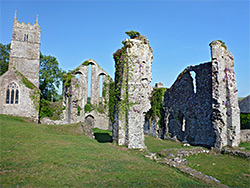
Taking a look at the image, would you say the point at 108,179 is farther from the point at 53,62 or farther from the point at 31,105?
the point at 53,62

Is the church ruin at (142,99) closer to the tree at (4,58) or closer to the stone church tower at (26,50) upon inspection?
the stone church tower at (26,50)

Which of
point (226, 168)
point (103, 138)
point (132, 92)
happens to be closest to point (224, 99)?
point (226, 168)

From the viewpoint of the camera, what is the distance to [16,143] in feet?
36.2

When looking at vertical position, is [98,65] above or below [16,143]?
above

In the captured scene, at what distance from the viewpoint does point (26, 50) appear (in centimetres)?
3688

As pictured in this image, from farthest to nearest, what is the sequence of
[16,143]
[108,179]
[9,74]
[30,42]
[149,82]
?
1. [30,42]
2. [9,74]
3. [149,82]
4. [16,143]
5. [108,179]

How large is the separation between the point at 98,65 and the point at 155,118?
46.7 ft

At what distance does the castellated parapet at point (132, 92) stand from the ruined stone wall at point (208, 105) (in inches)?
243

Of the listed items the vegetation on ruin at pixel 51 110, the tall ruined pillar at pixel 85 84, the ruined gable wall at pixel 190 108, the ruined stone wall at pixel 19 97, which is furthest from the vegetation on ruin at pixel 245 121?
the ruined stone wall at pixel 19 97

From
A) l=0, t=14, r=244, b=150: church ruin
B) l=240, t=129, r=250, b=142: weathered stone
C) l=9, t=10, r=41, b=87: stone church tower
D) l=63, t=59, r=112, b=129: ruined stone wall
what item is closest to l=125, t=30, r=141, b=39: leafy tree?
l=0, t=14, r=244, b=150: church ruin

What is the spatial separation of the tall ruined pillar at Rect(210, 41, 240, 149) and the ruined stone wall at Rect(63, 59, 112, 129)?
1904cm

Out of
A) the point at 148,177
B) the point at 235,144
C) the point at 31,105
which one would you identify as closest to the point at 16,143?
the point at 148,177

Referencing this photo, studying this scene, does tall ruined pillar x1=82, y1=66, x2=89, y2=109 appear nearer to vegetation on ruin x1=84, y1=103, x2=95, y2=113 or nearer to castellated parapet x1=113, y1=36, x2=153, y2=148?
vegetation on ruin x1=84, y1=103, x2=95, y2=113

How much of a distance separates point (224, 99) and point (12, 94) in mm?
25036
